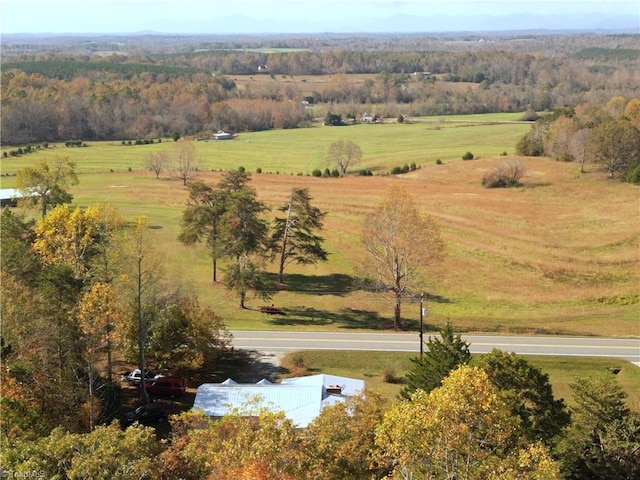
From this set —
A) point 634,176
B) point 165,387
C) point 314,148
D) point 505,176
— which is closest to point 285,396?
point 165,387

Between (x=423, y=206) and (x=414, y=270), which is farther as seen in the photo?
(x=423, y=206)

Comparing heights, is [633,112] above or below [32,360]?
above

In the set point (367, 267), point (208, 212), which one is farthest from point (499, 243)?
point (208, 212)

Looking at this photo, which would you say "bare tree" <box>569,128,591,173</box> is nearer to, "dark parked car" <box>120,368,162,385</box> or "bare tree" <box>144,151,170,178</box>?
"bare tree" <box>144,151,170,178</box>

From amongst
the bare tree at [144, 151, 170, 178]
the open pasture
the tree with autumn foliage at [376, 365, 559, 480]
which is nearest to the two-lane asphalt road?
the tree with autumn foliage at [376, 365, 559, 480]

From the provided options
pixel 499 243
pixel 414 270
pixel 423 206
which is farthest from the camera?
pixel 423 206

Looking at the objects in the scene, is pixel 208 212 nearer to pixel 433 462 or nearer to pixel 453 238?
pixel 453 238

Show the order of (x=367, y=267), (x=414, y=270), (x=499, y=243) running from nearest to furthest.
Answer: (x=414, y=270) < (x=367, y=267) < (x=499, y=243)

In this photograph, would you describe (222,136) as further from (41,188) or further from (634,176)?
(634,176)
